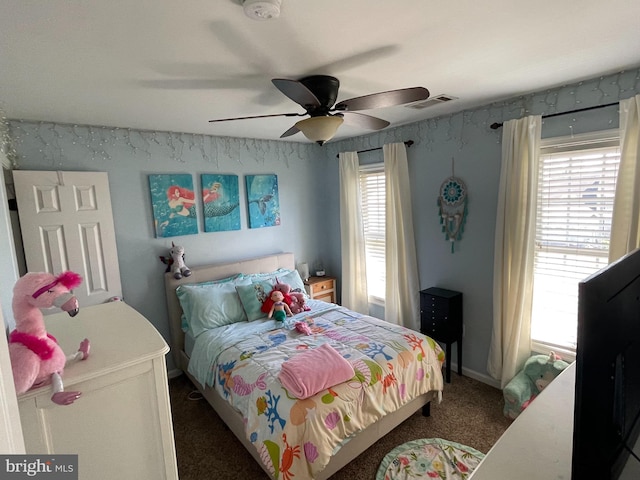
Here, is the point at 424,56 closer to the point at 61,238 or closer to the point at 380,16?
the point at 380,16

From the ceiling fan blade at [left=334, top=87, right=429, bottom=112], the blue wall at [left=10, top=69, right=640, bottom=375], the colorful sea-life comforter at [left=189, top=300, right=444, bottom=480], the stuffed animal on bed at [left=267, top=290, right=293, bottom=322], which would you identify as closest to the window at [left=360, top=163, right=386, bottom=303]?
the blue wall at [left=10, top=69, right=640, bottom=375]

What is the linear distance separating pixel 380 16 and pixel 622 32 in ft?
4.06

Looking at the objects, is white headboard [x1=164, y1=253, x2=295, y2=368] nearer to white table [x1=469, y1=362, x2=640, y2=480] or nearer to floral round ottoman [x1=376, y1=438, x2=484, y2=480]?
floral round ottoman [x1=376, y1=438, x2=484, y2=480]

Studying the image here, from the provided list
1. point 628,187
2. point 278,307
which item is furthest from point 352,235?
point 628,187

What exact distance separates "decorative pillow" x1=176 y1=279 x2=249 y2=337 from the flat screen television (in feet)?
8.76

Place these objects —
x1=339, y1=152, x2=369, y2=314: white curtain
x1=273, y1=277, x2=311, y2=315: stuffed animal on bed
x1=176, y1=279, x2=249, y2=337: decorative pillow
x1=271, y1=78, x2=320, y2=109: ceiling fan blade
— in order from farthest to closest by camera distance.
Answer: x1=339, y1=152, x2=369, y2=314: white curtain
x1=273, y1=277, x2=311, y2=315: stuffed animal on bed
x1=176, y1=279, x2=249, y2=337: decorative pillow
x1=271, y1=78, x2=320, y2=109: ceiling fan blade

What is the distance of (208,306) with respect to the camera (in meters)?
2.87

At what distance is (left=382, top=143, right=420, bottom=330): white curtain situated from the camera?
3.32m

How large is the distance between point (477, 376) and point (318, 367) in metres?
1.90

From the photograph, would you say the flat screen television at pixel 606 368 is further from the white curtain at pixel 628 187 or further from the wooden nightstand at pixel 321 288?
the wooden nightstand at pixel 321 288

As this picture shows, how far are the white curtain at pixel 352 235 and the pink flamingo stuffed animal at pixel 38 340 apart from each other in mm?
3086

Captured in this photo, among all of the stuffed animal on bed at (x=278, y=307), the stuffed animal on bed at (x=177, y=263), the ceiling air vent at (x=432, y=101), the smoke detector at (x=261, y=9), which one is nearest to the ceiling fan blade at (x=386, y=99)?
the smoke detector at (x=261, y=9)

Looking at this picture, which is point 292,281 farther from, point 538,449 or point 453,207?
point 538,449
